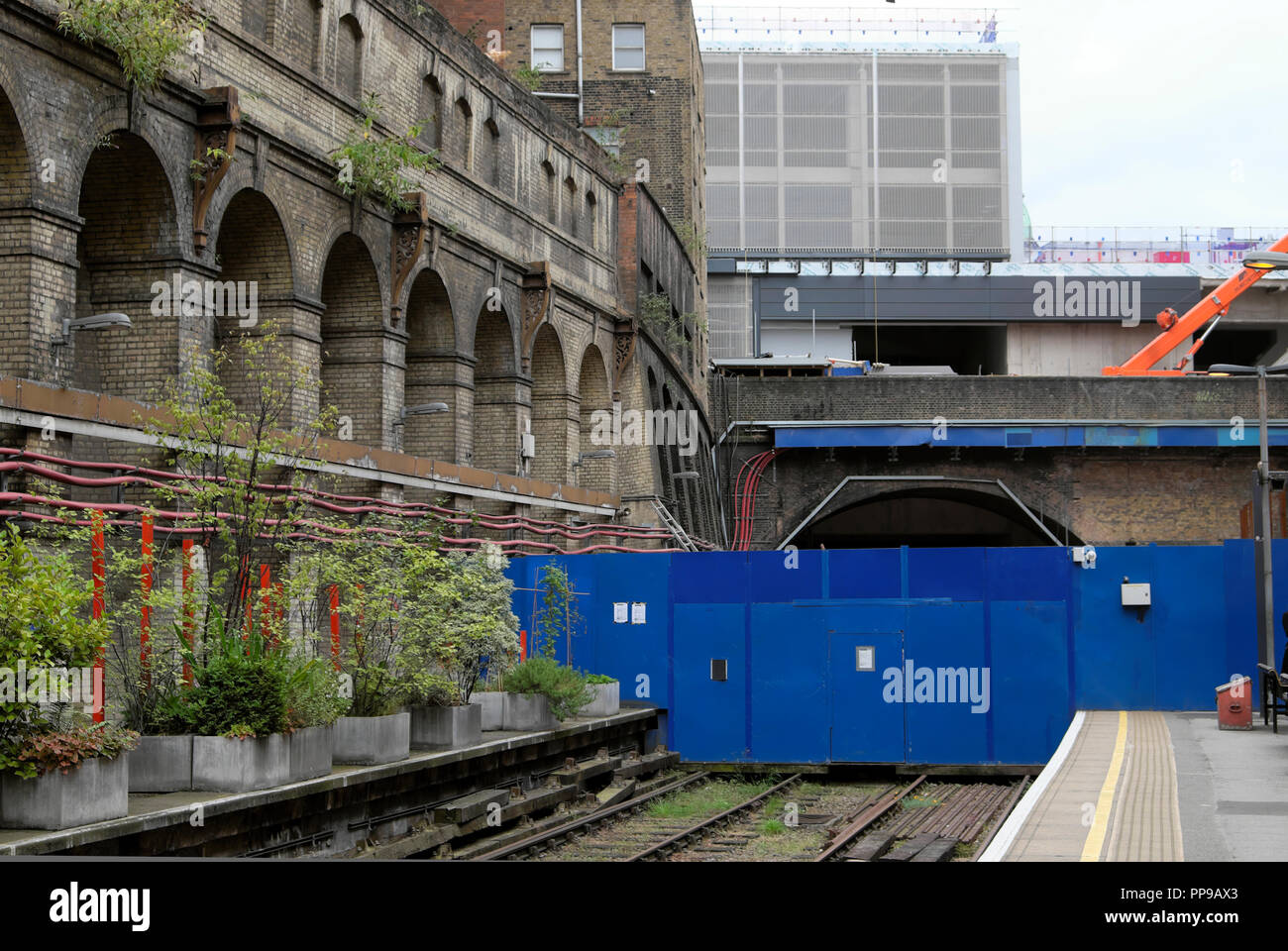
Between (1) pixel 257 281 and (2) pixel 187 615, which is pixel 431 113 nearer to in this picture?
(1) pixel 257 281

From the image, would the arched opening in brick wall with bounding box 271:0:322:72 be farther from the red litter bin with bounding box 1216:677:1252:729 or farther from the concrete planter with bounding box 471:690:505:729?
the red litter bin with bounding box 1216:677:1252:729

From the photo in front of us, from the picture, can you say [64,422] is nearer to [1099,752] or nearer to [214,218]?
[214,218]

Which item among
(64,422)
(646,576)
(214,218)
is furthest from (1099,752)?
(214,218)

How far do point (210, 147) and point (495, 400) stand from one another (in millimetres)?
12128

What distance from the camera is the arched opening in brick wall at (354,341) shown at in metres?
24.4

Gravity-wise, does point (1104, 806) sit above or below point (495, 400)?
below

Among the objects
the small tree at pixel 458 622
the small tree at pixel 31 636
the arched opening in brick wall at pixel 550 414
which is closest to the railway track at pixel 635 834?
the small tree at pixel 458 622

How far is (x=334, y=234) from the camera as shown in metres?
23.1

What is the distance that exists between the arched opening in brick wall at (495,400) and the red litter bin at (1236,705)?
1600 cm

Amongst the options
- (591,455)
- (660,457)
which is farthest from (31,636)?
(660,457)

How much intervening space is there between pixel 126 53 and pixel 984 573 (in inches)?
557

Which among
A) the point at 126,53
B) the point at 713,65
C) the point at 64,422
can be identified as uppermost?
the point at 713,65

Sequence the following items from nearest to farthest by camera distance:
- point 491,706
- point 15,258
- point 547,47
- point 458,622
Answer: point 15,258 → point 458,622 → point 491,706 → point 547,47
